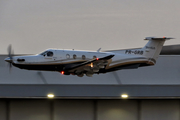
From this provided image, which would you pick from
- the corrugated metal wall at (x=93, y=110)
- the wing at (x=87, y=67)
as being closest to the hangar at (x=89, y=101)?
the corrugated metal wall at (x=93, y=110)

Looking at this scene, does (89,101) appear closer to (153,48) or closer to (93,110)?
(93,110)

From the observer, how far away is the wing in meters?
17.3

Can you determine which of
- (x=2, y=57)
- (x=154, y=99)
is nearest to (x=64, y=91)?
(x=154, y=99)

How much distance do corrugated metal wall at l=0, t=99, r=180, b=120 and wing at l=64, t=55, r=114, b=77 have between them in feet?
15.0

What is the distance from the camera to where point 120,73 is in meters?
17.2

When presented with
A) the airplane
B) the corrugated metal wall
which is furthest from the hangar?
the airplane

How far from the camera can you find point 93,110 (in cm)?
1295

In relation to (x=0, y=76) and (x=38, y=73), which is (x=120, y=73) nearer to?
(x=38, y=73)

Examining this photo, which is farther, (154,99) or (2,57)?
(2,57)

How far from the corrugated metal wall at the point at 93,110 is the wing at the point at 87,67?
4571 mm

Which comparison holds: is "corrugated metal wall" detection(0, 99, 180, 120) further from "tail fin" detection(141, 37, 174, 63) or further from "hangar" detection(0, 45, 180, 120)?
"tail fin" detection(141, 37, 174, 63)

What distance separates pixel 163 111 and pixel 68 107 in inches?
181

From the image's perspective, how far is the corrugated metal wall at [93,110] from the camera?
12.9 m

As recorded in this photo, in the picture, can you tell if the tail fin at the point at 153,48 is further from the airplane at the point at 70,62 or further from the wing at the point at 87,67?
the wing at the point at 87,67
